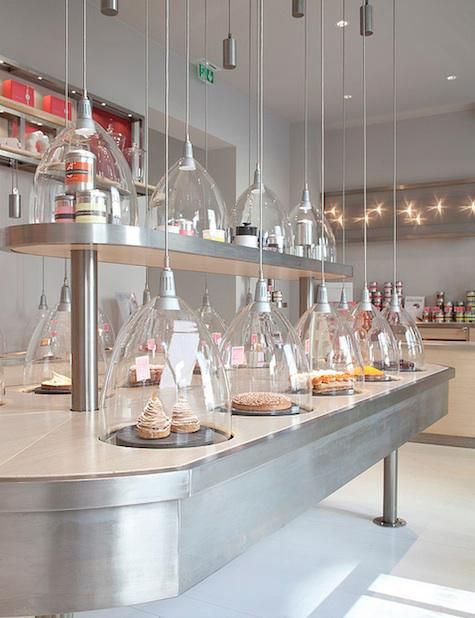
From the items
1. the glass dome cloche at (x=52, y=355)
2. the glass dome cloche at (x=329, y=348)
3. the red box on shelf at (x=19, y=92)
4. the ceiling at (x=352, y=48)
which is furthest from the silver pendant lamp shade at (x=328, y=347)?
the ceiling at (x=352, y=48)

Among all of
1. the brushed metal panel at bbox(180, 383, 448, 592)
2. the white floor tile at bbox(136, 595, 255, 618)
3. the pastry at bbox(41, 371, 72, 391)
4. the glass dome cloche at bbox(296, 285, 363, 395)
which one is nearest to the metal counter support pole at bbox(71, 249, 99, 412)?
the pastry at bbox(41, 371, 72, 391)

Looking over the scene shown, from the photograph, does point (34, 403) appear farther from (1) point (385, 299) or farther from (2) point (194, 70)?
(1) point (385, 299)

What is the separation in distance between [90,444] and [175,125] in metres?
5.58

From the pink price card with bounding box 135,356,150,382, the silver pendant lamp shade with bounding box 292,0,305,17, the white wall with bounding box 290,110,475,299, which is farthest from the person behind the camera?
the white wall with bounding box 290,110,475,299

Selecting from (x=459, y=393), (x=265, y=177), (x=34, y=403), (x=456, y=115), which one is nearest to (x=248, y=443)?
(x=34, y=403)

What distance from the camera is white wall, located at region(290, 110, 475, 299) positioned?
765 centimetres

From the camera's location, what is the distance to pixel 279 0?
196 inches

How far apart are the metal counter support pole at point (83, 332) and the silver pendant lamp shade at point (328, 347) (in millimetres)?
744

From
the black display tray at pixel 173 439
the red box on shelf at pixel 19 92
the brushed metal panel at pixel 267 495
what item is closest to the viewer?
the brushed metal panel at pixel 267 495

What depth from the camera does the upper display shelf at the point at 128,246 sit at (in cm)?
152

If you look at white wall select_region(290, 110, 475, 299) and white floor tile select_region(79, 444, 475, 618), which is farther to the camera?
white wall select_region(290, 110, 475, 299)

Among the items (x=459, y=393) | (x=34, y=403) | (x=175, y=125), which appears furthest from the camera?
(x=175, y=125)

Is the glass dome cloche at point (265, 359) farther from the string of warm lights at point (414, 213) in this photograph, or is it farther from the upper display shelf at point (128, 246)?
the string of warm lights at point (414, 213)

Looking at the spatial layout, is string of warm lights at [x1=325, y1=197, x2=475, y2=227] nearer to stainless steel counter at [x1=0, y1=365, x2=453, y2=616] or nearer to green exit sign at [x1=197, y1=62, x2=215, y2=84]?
green exit sign at [x1=197, y1=62, x2=215, y2=84]
